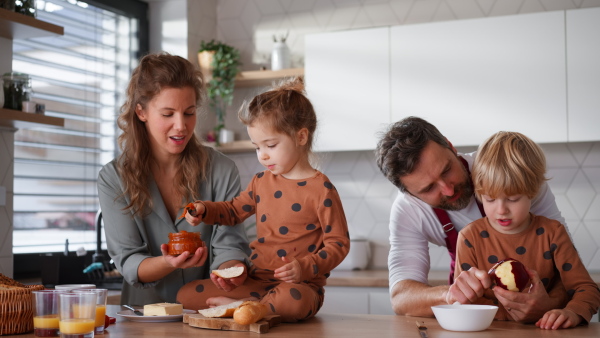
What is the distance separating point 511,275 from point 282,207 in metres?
0.61

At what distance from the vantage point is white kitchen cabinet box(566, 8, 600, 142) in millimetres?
3484

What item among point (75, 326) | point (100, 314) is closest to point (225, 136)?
point (100, 314)

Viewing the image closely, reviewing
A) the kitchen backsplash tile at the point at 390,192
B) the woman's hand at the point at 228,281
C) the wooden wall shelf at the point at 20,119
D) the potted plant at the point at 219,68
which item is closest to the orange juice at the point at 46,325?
the woman's hand at the point at 228,281

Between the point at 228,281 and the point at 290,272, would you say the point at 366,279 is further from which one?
the point at 290,272

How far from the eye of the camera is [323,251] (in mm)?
1773

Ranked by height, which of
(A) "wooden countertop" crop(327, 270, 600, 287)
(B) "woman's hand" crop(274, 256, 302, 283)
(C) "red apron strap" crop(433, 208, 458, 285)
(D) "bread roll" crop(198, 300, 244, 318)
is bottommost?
(A) "wooden countertop" crop(327, 270, 600, 287)

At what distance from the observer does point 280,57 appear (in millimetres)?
4277

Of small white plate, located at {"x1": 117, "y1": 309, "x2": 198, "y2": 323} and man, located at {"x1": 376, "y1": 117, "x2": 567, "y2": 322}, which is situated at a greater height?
man, located at {"x1": 376, "y1": 117, "x2": 567, "y2": 322}

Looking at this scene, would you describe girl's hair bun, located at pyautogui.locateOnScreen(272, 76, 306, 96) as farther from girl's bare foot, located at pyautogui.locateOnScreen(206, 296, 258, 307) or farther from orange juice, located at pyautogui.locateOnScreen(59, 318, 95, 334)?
orange juice, located at pyautogui.locateOnScreen(59, 318, 95, 334)

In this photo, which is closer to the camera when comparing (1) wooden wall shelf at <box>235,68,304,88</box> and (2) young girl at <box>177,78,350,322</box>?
(2) young girl at <box>177,78,350,322</box>

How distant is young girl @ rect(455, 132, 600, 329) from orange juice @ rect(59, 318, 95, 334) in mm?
923

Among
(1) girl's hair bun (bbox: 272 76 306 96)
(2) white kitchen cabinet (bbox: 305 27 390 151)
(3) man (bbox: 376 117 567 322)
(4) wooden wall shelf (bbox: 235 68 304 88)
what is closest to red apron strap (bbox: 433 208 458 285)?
(3) man (bbox: 376 117 567 322)

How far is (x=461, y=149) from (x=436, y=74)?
1.83ft

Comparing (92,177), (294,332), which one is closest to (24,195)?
(92,177)
